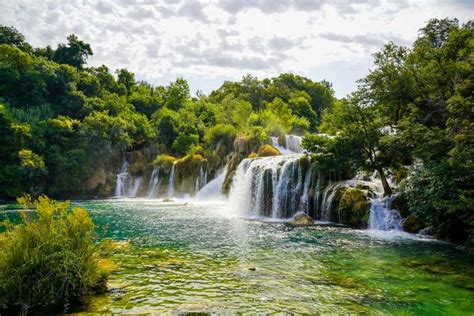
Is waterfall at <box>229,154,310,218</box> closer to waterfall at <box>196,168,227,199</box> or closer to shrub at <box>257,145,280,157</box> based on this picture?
shrub at <box>257,145,280,157</box>

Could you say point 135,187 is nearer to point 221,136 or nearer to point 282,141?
point 221,136

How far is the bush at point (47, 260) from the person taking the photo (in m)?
7.26

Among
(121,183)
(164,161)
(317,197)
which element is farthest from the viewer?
(121,183)

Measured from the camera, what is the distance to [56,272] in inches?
293

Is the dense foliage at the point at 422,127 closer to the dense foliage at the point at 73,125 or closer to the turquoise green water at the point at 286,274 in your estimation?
the turquoise green water at the point at 286,274

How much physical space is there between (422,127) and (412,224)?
4.79 meters

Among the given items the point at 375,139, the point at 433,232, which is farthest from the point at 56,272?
the point at 375,139

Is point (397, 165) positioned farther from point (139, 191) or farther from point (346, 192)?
point (139, 191)

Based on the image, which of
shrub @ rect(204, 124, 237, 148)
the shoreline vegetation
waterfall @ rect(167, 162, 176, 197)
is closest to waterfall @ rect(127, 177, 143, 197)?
the shoreline vegetation

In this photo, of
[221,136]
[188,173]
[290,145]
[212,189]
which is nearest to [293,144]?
[290,145]

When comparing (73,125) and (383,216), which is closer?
(383,216)

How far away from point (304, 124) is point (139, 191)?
26.9 m

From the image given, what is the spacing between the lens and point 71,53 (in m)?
63.4

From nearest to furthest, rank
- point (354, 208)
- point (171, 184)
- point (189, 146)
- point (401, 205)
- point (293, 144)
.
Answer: point (401, 205) → point (354, 208) → point (293, 144) → point (171, 184) → point (189, 146)
